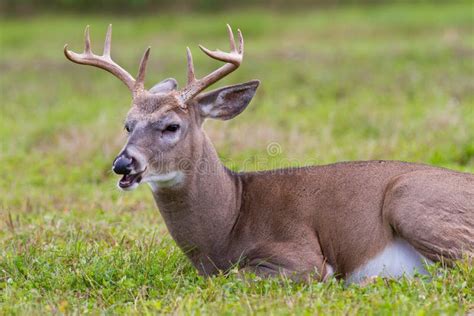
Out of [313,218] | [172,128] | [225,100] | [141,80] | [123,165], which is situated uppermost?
[141,80]

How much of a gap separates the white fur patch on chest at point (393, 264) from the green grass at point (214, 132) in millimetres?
291

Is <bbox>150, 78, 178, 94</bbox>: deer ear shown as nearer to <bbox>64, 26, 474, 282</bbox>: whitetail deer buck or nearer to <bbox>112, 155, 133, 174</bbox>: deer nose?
<bbox>64, 26, 474, 282</bbox>: whitetail deer buck

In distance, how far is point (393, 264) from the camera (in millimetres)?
5840

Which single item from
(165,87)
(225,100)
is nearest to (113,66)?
(165,87)

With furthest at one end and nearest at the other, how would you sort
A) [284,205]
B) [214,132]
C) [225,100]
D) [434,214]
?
[214,132] < [225,100] < [284,205] < [434,214]

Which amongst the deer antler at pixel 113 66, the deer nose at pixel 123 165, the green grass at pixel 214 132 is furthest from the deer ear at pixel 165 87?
the green grass at pixel 214 132

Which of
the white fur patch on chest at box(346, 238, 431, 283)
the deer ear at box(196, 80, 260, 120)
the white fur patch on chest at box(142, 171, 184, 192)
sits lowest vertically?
the white fur patch on chest at box(346, 238, 431, 283)

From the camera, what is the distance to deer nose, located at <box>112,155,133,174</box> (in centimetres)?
560

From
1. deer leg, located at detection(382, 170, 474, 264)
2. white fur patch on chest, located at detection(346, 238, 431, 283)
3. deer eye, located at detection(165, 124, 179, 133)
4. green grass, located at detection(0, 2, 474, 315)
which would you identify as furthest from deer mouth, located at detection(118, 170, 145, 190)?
deer leg, located at detection(382, 170, 474, 264)

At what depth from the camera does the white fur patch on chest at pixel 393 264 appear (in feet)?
19.0

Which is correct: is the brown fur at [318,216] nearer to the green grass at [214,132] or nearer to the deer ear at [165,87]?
the green grass at [214,132]

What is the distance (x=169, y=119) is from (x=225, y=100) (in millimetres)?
527

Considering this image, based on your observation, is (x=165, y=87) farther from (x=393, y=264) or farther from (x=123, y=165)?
(x=393, y=264)

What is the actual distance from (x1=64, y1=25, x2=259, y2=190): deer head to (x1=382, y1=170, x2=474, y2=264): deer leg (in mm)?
1280
